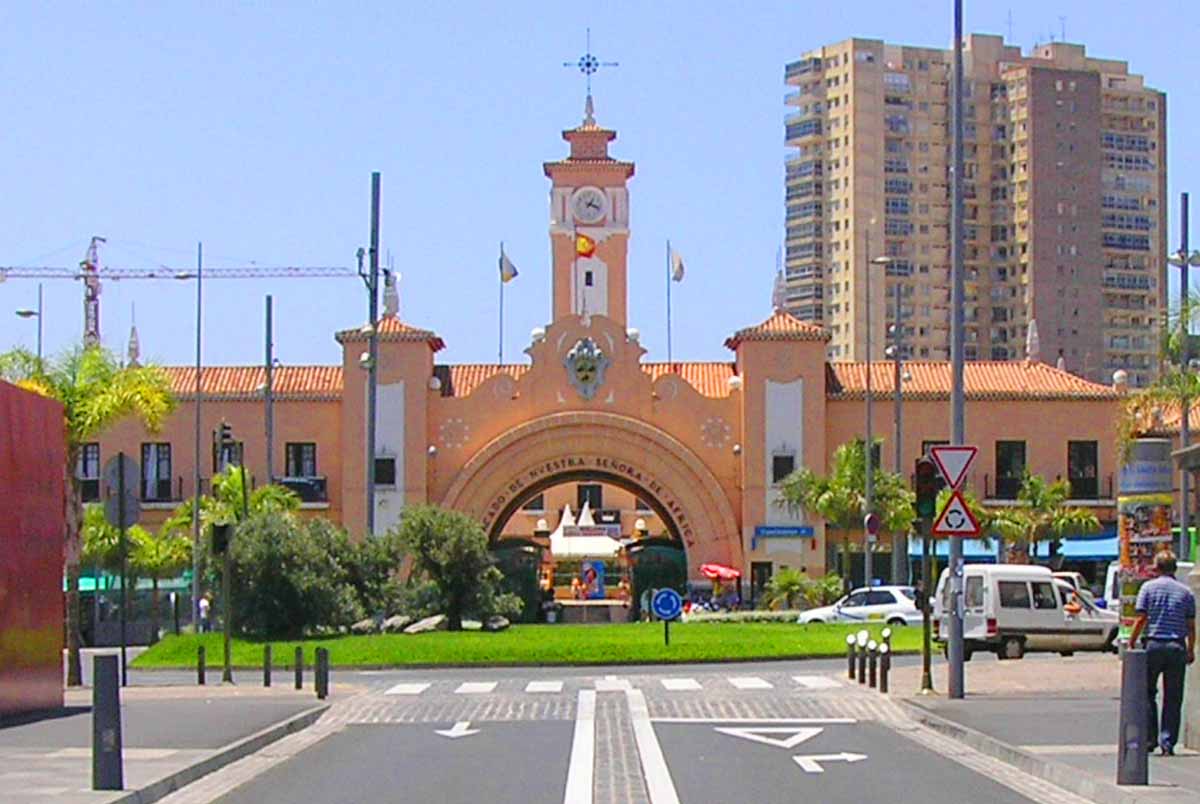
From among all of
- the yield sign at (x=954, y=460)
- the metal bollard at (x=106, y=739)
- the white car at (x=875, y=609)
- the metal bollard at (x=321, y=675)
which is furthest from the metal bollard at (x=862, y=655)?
the white car at (x=875, y=609)

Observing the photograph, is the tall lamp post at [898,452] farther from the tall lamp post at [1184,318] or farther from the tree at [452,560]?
the tree at [452,560]

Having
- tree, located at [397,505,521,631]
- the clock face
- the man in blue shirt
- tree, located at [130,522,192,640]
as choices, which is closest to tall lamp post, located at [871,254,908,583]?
the clock face

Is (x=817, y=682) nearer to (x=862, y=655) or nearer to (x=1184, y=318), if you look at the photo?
(x=862, y=655)

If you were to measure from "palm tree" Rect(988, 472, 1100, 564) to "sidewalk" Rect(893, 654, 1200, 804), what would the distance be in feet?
116

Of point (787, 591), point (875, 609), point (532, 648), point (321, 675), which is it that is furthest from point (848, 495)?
point (321, 675)

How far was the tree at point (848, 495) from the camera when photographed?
68.1 m

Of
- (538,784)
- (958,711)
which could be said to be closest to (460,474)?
(958,711)

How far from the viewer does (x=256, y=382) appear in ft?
247

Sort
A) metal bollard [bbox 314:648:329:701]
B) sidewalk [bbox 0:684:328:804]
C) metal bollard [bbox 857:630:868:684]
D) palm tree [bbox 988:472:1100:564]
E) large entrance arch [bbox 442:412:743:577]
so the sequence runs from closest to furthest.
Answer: sidewalk [bbox 0:684:328:804], metal bollard [bbox 314:648:329:701], metal bollard [bbox 857:630:868:684], palm tree [bbox 988:472:1100:564], large entrance arch [bbox 442:412:743:577]

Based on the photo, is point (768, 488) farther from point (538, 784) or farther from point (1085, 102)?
point (1085, 102)

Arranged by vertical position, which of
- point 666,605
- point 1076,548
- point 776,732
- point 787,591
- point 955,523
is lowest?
point 787,591

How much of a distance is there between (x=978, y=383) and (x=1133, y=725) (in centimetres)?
6075

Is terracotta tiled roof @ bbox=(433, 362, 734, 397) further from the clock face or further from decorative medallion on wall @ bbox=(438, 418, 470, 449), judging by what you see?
the clock face

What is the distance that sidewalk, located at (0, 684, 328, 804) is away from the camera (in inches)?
631
